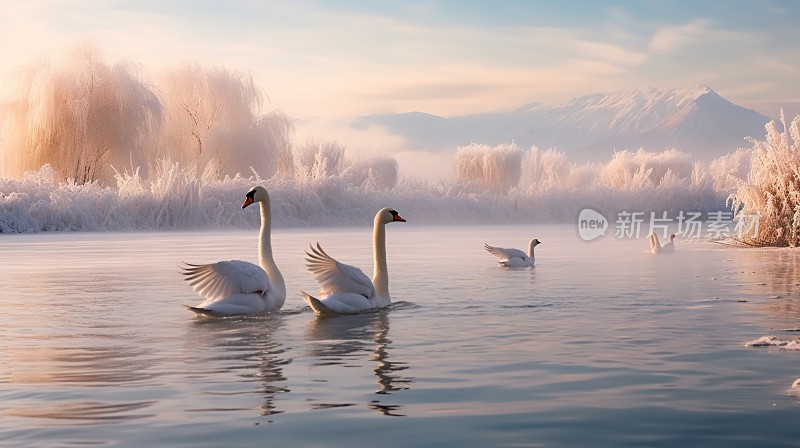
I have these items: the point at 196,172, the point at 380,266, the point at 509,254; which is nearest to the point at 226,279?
the point at 380,266

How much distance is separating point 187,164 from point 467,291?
35.2 meters

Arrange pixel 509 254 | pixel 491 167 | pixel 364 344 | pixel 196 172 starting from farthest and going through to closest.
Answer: pixel 491 167 → pixel 196 172 → pixel 509 254 → pixel 364 344

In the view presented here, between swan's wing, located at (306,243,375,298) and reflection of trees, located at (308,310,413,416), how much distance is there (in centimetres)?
29

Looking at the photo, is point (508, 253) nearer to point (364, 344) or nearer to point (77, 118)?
point (364, 344)

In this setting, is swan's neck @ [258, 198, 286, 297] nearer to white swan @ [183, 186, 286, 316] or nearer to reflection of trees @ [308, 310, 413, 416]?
white swan @ [183, 186, 286, 316]

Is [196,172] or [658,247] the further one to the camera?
[196,172]

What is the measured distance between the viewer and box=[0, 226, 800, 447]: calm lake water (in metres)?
4.94

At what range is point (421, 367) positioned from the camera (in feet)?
22.4


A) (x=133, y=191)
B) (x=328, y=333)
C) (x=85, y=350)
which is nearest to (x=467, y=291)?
(x=328, y=333)

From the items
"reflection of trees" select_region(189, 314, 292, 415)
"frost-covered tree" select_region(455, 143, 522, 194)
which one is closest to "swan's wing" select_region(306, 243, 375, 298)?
"reflection of trees" select_region(189, 314, 292, 415)

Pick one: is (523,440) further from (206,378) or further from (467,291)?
(467,291)

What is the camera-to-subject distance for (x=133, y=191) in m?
35.2

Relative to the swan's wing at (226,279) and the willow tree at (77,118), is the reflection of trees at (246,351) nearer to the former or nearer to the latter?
the swan's wing at (226,279)

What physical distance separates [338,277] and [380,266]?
92 cm
